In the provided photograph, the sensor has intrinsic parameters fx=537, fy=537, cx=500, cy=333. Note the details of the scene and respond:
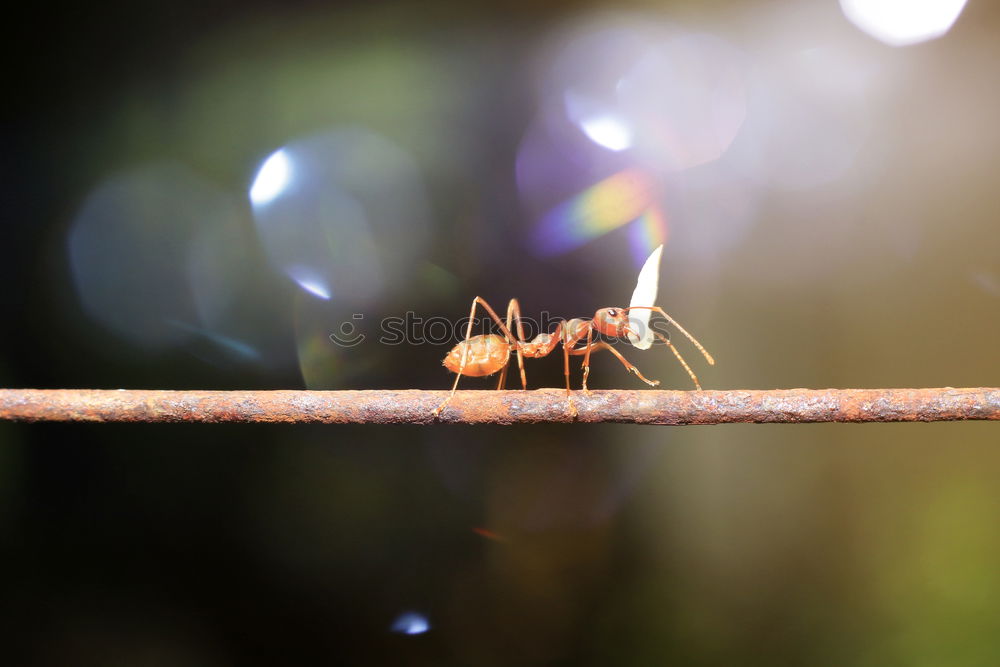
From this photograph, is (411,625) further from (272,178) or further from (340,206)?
(272,178)

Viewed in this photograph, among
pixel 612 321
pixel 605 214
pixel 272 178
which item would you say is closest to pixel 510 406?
pixel 612 321

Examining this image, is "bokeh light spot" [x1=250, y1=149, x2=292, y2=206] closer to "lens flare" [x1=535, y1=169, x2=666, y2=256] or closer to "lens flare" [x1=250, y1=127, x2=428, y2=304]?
"lens flare" [x1=250, y1=127, x2=428, y2=304]

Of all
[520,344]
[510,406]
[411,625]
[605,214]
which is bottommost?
[411,625]

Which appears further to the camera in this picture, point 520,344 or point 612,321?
point 520,344

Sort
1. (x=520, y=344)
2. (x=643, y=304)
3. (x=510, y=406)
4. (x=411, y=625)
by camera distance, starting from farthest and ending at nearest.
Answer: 1. (x=411, y=625)
2. (x=520, y=344)
3. (x=643, y=304)
4. (x=510, y=406)

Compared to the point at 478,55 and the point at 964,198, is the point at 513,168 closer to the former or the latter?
the point at 478,55

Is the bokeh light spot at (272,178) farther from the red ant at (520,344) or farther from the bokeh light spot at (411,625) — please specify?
the bokeh light spot at (411,625)
